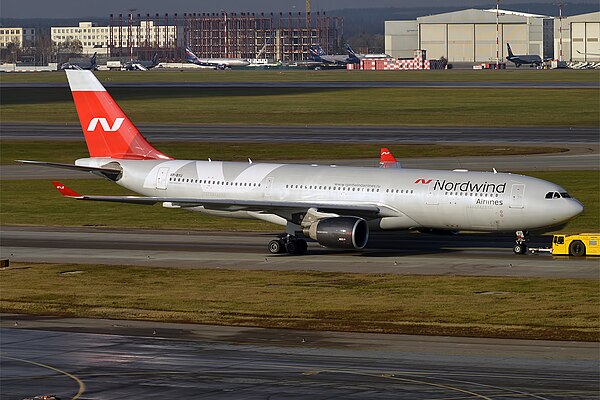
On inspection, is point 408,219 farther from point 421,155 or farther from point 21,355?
point 421,155

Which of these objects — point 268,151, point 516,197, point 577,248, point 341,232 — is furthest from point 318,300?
point 268,151

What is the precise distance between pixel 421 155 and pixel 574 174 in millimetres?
20722

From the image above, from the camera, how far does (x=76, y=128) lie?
147m

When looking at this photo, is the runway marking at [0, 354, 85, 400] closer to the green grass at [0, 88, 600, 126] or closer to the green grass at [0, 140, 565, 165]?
the green grass at [0, 140, 565, 165]

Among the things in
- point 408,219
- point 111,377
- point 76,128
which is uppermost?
point 76,128

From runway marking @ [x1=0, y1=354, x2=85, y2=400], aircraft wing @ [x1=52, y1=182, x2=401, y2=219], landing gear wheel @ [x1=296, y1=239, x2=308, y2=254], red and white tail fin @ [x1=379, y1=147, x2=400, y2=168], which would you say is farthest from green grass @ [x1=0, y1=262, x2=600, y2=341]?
red and white tail fin @ [x1=379, y1=147, x2=400, y2=168]

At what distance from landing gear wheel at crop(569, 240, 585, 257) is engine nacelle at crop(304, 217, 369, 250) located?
10.7 meters

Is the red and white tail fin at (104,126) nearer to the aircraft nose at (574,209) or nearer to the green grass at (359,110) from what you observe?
the aircraft nose at (574,209)

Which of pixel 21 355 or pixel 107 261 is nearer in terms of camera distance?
pixel 21 355

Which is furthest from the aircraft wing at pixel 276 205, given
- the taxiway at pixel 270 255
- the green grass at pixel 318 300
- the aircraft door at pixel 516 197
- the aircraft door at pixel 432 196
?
the aircraft door at pixel 516 197

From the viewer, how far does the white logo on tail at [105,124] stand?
7119 cm

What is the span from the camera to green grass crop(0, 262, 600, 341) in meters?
45.2

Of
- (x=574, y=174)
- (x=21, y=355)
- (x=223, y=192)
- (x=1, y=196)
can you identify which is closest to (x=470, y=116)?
(x=574, y=174)

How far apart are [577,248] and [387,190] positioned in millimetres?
10349
